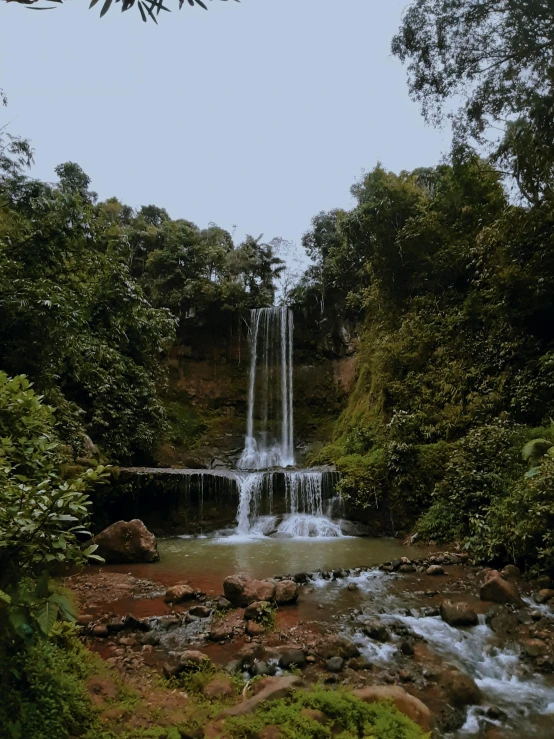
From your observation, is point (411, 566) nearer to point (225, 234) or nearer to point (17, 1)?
point (17, 1)

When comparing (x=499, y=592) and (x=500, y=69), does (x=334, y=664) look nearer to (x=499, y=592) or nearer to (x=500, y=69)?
(x=499, y=592)

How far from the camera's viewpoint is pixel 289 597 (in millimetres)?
5109

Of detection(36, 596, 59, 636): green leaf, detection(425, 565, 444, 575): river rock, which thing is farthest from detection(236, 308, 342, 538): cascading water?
detection(36, 596, 59, 636): green leaf

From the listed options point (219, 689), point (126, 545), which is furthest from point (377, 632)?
point (126, 545)

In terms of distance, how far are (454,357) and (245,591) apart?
898 cm

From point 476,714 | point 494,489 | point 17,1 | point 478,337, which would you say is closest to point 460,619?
point 476,714

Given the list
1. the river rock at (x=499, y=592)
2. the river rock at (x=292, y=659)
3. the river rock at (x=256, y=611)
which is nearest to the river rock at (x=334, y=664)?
the river rock at (x=292, y=659)

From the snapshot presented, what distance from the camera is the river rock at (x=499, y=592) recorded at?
5109 millimetres

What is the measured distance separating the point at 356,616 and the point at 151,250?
21635 millimetres

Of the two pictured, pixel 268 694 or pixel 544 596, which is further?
pixel 544 596

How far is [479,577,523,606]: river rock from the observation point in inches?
201

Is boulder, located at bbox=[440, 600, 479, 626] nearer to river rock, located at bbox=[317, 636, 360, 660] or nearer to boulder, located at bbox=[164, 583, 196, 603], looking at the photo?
river rock, located at bbox=[317, 636, 360, 660]

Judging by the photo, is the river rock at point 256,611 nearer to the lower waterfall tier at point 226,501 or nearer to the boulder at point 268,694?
the boulder at point 268,694

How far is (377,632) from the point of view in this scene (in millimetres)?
4188
